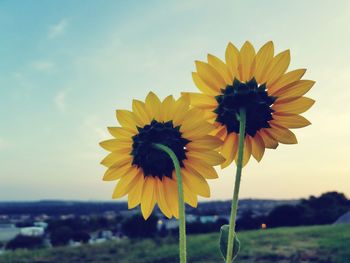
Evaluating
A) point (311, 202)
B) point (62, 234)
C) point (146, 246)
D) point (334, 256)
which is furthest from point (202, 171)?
point (62, 234)

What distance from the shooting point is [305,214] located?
36562 millimetres

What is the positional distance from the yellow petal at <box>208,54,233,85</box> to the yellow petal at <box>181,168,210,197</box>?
0.93ft

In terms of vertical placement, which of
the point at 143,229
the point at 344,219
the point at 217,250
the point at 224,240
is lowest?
the point at 217,250

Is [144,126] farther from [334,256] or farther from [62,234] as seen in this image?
[62,234]

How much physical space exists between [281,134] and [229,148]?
0.55ft

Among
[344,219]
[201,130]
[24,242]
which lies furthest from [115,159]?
[24,242]

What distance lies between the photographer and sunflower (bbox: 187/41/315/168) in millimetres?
1369

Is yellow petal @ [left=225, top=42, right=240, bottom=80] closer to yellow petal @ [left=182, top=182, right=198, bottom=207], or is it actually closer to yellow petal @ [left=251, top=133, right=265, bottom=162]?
yellow petal @ [left=251, top=133, right=265, bottom=162]

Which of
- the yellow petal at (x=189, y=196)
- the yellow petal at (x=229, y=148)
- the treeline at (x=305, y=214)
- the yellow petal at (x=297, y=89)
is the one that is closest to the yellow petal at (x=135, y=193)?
the yellow petal at (x=189, y=196)

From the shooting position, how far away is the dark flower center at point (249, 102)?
1.38 meters

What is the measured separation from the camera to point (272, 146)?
4.64 ft

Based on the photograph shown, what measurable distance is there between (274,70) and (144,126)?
396 millimetres

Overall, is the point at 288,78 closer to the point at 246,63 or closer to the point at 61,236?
the point at 246,63

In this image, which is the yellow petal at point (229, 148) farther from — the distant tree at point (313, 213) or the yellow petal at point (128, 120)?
the distant tree at point (313, 213)
